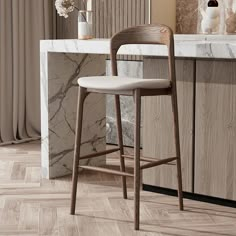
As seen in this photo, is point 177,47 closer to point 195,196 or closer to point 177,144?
point 177,144

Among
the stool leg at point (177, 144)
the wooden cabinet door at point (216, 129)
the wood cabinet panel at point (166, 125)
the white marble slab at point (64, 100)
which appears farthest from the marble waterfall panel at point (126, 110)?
the stool leg at point (177, 144)

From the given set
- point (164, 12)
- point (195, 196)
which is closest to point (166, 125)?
point (195, 196)

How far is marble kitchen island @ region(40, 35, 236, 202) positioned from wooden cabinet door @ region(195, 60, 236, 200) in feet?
0.04

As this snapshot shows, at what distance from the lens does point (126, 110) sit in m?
4.51

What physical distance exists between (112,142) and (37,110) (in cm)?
72

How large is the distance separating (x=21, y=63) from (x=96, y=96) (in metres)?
1.16

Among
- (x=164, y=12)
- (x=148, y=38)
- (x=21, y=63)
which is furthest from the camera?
(x=21, y=63)

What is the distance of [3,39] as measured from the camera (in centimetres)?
460

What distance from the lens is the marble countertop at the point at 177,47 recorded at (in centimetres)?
271

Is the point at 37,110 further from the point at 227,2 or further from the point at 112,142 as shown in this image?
the point at 227,2

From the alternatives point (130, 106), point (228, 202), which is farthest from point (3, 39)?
point (228, 202)

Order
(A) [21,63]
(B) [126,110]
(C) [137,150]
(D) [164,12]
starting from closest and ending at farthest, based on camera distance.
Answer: (C) [137,150] → (D) [164,12] → (B) [126,110] → (A) [21,63]

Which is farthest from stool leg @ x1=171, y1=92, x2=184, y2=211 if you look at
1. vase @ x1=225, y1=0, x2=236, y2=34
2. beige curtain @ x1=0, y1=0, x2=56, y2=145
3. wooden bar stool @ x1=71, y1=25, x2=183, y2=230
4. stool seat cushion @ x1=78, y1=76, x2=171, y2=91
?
beige curtain @ x1=0, y1=0, x2=56, y2=145

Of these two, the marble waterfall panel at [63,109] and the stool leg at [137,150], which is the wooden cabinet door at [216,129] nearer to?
the stool leg at [137,150]
